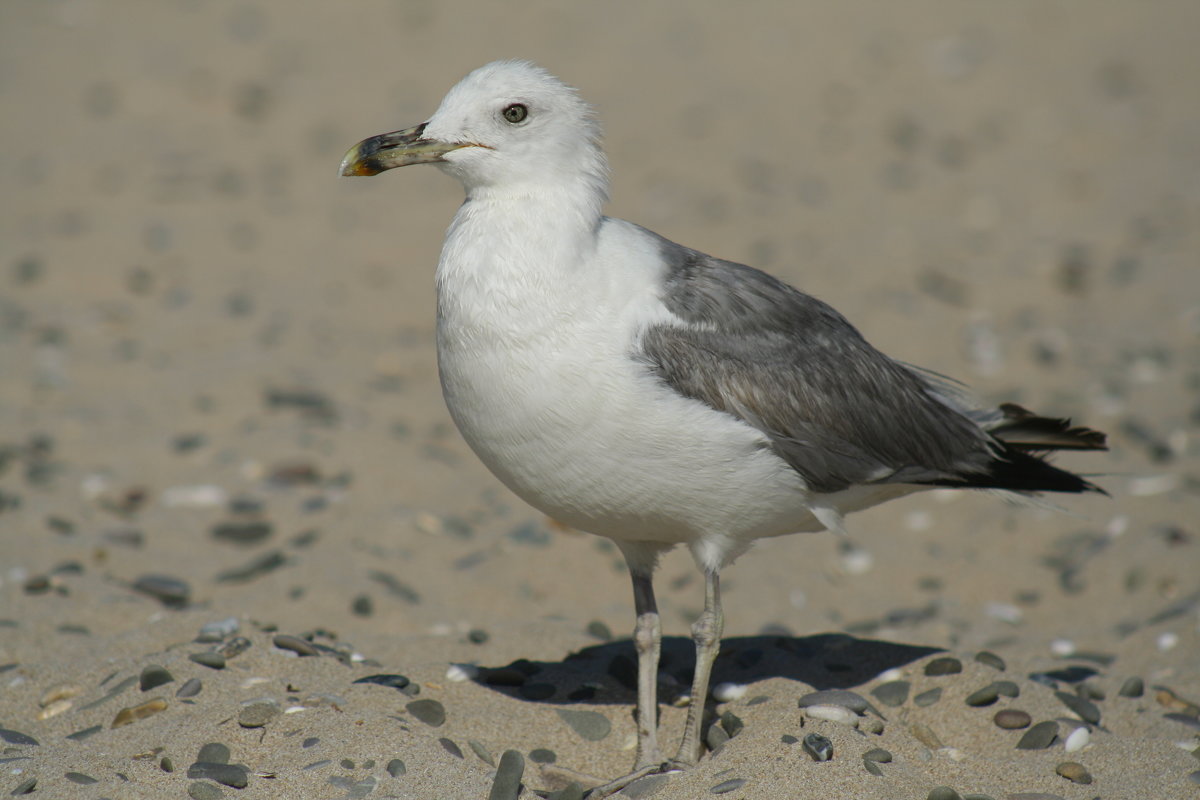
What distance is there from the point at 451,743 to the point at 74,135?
1089 centimetres

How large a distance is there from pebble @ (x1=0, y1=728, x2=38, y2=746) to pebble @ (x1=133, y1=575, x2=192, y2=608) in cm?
185

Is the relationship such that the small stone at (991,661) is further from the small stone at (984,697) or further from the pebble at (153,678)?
the pebble at (153,678)

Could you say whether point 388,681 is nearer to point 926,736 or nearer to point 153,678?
point 153,678

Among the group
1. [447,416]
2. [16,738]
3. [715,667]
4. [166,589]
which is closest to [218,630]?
[16,738]

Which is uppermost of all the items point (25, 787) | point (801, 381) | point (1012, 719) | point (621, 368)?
point (801, 381)

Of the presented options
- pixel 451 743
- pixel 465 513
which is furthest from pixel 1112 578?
pixel 451 743

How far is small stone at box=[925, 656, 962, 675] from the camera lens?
568 centimetres

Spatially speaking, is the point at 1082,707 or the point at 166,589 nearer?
the point at 1082,707

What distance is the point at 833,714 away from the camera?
512 centimetres

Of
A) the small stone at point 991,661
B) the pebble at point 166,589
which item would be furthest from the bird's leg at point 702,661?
the pebble at point 166,589

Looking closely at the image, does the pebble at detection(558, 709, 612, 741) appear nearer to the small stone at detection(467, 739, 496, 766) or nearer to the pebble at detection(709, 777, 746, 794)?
the small stone at detection(467, 739, 496, 766)

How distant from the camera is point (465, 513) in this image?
818 cm

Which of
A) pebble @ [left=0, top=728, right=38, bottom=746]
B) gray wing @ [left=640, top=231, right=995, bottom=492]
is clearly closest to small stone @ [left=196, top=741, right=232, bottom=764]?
pebble @ [left=0, top=728, right=38, bottom=746]

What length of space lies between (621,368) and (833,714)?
1630 mm
